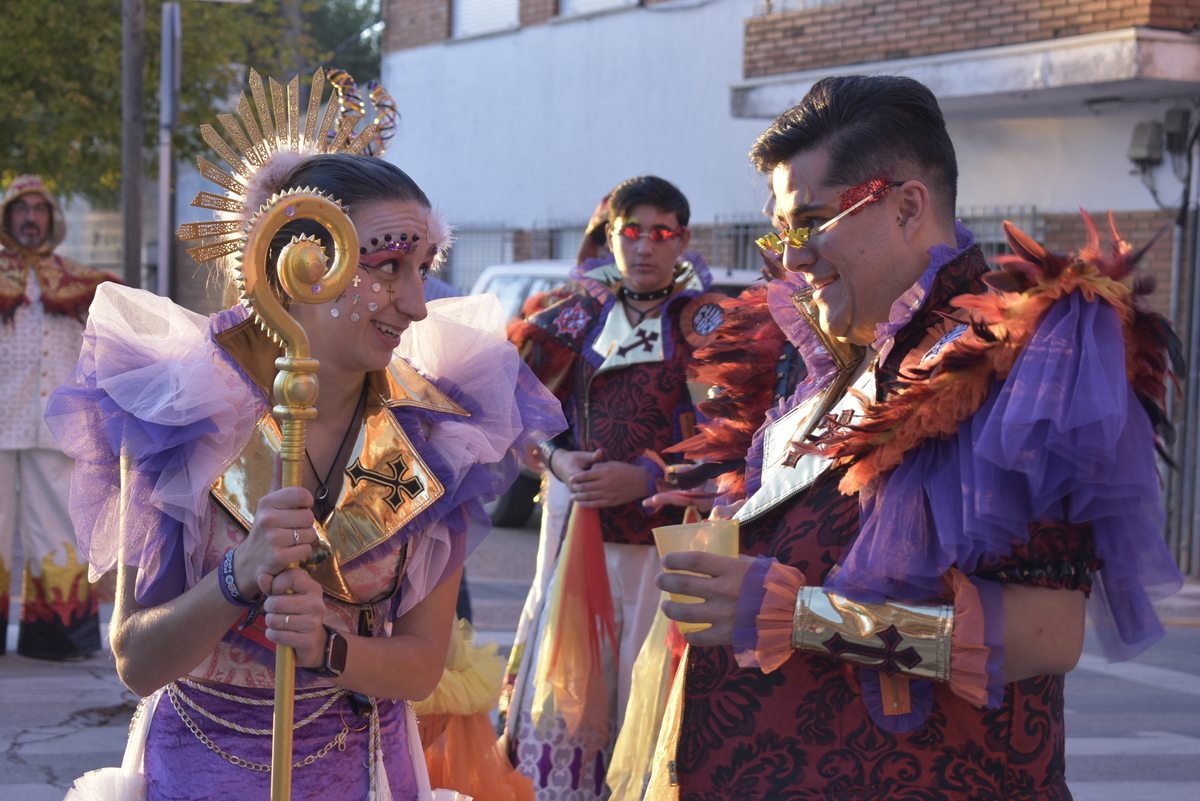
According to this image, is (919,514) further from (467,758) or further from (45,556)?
(45,556)

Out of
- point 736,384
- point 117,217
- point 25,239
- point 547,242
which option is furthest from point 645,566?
point 117,217

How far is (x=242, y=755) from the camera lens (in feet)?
7.01

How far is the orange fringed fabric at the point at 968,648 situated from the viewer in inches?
71.7

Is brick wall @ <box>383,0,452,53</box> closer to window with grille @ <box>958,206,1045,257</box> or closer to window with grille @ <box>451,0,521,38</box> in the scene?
window with grille @ <box>451,0,521,38</box>

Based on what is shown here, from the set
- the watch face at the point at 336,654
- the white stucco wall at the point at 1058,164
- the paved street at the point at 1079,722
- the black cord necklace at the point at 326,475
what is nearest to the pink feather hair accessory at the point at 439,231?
the black cord necklace at the point at 326,475

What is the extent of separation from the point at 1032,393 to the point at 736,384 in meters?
1.13

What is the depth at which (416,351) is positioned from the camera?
2621 millimetres

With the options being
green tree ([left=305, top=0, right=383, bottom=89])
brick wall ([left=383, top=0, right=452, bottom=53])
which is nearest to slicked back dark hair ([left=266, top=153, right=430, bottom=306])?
brick wall ([left=383, top=0, right=452, bottom=53])

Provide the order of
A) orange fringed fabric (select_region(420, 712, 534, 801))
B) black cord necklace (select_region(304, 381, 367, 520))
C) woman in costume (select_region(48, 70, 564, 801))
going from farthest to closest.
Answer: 1. orange fringed fabric (select_region(420, 712, 534, 801))
2. black cord necklace (select_region(304, 381, 367, 520))
3. woman in costume (select_region(48, 70, 564, 801))

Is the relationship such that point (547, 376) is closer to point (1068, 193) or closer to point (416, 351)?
point (416, 351)

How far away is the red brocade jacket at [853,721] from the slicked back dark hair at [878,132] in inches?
6.2

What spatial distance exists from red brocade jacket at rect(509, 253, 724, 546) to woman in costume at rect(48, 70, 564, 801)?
214cm

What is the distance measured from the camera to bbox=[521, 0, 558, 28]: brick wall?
15.7m

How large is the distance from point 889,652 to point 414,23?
1730cm
